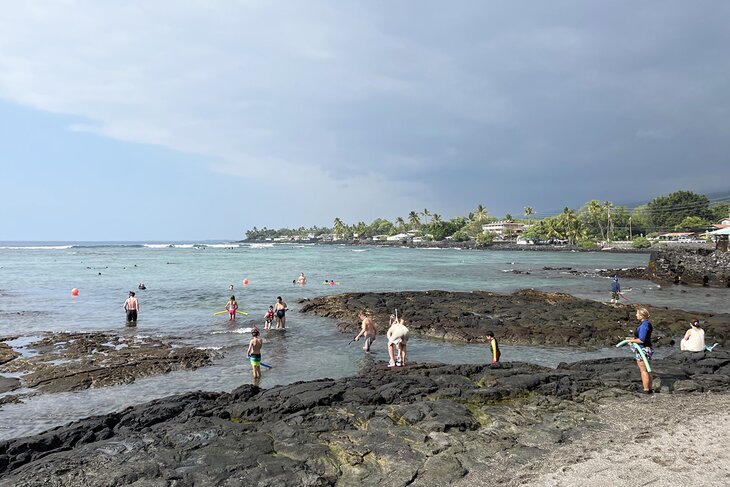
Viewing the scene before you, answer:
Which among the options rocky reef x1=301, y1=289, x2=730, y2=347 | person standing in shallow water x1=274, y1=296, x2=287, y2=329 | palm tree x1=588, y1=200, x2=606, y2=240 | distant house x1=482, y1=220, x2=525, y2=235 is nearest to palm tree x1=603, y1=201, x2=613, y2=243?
palm tree x1=588, y1=200, x2=606, y2=240

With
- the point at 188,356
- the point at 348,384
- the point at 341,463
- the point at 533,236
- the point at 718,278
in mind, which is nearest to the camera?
the point at 341,463

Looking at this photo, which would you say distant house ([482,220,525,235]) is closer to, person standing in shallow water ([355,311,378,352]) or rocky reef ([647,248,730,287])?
rocky reef ([647,248,730,287])

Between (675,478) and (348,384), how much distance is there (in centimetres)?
707

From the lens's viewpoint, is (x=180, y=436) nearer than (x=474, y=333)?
Yes

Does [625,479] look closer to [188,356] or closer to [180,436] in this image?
[180,436]

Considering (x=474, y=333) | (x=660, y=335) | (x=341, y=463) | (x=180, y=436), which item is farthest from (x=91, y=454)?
(x=660, y=335)

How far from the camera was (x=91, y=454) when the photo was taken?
7.69m

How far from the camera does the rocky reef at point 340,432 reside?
720cm

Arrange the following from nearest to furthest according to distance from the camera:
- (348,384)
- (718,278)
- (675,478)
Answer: (675,478) < (348,384) < (718,278)

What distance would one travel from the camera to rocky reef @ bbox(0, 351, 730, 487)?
23.6ft

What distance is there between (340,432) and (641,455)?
17.5 feet

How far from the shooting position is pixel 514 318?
2452 cm

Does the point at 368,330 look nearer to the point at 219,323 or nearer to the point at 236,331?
the point at 236,331

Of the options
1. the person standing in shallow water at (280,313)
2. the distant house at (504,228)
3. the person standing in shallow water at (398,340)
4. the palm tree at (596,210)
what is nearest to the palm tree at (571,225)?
the palm tree at (596,210)
